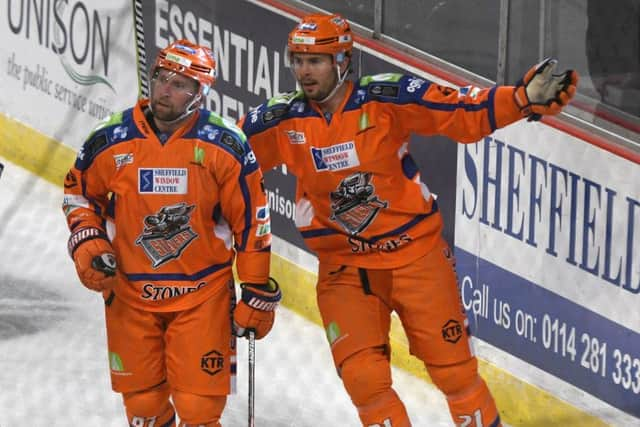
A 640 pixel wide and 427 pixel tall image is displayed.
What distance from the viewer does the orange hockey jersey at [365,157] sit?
19.7ft

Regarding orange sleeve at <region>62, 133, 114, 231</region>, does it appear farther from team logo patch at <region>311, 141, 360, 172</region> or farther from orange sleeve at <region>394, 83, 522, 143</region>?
orange sleeve at <region>394, 83, 522, 143</region>

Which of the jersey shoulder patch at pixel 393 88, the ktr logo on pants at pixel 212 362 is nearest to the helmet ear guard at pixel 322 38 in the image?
the jersey shoulder patch at pixel 393 88

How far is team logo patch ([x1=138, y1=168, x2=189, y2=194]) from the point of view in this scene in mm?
5805

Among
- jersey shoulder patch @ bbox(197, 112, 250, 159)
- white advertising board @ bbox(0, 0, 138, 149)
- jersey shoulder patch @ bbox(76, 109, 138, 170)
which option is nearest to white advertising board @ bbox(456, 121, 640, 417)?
jersey shoulder patch @ bbox(197, 112, 250, 159)

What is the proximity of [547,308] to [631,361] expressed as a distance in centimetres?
52

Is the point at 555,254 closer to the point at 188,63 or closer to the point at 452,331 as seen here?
the point at 452,331

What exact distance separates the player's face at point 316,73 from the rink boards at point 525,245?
49.7 inches

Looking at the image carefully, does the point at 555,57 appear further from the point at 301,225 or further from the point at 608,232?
the point at 301,225

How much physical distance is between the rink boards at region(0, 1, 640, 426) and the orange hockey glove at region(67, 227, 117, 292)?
198cm

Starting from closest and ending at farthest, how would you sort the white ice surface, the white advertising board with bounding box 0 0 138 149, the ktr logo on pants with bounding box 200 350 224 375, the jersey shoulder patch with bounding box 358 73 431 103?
the ktr logo on pants with bounding box 200 350 224 375 → the jersey shoulder patch with bounding box 358 73 431 103 → the white ice surface → the white advertising board with bounding box 0 0 138 149

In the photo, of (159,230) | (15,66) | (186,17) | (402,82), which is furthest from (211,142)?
(15,66)

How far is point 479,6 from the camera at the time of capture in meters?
7.24

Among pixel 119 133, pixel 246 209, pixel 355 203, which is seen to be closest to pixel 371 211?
pixel 355 203

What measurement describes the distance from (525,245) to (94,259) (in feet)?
6.79
